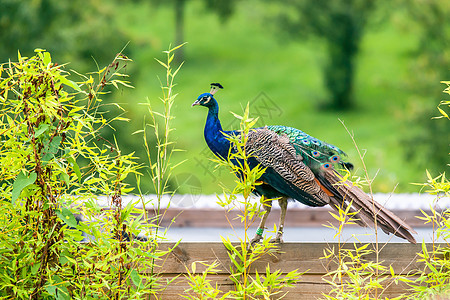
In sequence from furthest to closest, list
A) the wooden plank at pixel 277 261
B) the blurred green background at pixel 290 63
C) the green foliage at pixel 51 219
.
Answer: the blurred green background at pixel 290 63 < the wooden plank at pixel 277 261 < the green foliage at pixel 51 219

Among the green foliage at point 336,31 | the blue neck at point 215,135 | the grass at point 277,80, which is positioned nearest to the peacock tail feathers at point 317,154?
the blue neck at point 215,135

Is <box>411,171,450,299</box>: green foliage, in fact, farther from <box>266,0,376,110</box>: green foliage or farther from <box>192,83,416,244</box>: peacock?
<box>266,0,376,110</box>: green foliage

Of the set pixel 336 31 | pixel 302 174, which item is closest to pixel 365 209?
pixel 302 174

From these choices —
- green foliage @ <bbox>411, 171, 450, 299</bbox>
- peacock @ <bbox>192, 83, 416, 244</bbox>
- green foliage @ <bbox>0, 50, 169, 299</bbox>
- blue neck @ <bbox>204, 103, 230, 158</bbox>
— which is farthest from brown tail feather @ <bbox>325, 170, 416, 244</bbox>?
green foliage @ <bbox>0, 50, 169, 299</bbox>

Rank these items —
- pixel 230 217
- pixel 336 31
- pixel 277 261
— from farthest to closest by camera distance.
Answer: pixel 336 31, pixel 230 217, pixel 277 261

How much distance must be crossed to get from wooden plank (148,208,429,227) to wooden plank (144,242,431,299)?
1.32 meters

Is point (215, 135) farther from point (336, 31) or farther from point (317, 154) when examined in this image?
point (336, 31)

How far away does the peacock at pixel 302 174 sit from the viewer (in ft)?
8.82

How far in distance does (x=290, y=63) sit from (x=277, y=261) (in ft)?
58.8

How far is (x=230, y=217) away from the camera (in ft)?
13.4

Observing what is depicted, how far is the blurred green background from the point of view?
32.4ft

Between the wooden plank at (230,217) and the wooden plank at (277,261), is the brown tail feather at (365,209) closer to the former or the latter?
the wooden plank at (277,261)

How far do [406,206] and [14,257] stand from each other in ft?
8.53

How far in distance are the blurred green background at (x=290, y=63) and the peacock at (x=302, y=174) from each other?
0.69 m
